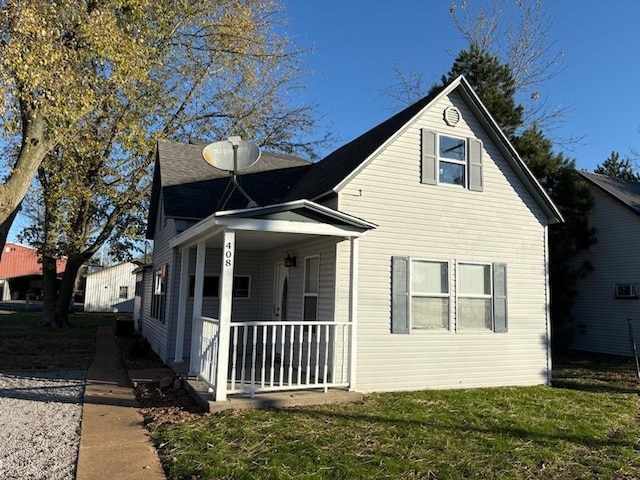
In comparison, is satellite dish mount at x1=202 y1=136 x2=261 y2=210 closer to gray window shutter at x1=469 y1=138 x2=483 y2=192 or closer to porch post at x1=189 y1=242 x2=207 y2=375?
porch post at x1=189 y1=242 x2=207 y2=375

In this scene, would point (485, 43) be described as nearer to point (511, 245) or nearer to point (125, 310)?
point (511, 245)

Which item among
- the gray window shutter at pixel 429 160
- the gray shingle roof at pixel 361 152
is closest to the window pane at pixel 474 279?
the gray window shutter at pixel 429 160

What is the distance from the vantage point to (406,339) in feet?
28.9

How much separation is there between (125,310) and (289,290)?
106ft

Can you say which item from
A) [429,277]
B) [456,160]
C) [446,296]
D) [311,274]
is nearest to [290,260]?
[311,274]

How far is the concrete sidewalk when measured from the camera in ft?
15.2

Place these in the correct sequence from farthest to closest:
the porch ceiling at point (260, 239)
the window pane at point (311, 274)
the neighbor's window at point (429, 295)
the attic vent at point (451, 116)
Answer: the attic vent at point (451, 116) < the window pane at point (311, 274) < the neighbor's window at point (429, 295) < the porch ceiling at point (260, 239)

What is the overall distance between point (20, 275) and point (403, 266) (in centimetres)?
4934

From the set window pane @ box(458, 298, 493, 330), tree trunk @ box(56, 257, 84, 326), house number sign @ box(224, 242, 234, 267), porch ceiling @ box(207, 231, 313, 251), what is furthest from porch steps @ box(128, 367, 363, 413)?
tree trunk @ box(56, 257, 84, 326)

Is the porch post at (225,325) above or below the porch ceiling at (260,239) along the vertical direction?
below

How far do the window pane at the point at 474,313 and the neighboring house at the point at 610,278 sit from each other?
833cm

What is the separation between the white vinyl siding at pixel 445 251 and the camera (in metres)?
8.62

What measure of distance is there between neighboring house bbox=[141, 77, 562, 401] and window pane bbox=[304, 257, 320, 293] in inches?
1.5

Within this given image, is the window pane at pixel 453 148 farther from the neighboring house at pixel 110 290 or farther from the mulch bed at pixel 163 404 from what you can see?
the neighboring house at pixel 110 290
